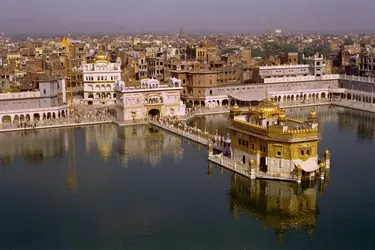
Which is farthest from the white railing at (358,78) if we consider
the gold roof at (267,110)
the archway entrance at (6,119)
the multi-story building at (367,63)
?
the archway entrance at (6,119)

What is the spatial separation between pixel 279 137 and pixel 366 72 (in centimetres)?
2838

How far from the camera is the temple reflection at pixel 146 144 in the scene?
2736 centimetres

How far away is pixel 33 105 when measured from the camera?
120ft

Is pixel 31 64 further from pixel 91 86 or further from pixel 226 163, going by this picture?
pixel 226 163

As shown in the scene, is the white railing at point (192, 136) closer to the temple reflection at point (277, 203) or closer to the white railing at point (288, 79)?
the temple reflection at point (277, 203)

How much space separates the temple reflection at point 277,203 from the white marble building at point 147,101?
47.0 feet

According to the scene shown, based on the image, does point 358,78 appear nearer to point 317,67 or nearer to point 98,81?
point 317,67

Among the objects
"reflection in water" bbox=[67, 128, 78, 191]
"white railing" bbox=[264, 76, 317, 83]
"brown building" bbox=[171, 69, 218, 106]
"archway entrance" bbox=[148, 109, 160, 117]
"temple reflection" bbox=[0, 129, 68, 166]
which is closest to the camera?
"reflection in water" bbox=[67, 128, 78, 191]

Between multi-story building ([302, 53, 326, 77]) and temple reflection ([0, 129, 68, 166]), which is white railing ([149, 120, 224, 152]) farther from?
multi-story building ([302, 53, 326, 77])

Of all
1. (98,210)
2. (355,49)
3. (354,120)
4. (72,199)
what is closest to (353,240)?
(98,210)

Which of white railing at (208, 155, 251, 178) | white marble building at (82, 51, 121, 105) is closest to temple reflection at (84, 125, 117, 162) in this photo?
white railing at (208, 155, 251, 178)

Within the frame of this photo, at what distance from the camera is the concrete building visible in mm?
35875

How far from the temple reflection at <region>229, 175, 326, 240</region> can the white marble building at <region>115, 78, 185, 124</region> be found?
47.0ft

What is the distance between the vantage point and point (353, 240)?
17.0 metres
